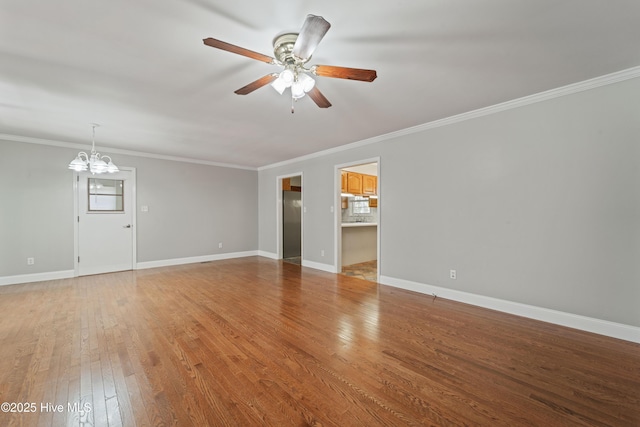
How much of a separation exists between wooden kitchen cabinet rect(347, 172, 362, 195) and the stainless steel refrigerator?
179 cm

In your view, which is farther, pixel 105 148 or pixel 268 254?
pixel 268 254

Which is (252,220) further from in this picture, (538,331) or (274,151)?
(538,331)

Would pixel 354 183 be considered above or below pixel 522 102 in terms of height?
below

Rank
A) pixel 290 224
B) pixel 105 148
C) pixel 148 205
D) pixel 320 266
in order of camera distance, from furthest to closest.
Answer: pixel 290 224
pixel 148 205
pixel 320 266
pixel 105 148

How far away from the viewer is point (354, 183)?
603cm

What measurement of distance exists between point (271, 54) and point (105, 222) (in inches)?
202

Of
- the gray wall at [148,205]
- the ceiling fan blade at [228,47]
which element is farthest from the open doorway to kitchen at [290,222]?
the ceiling fan blade at [228,47]

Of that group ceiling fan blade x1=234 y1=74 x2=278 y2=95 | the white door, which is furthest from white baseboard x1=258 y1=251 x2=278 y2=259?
ceiling fan blade x1=234 y1=74 x2=278 y2=95

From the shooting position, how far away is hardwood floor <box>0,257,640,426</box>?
1.58 metres

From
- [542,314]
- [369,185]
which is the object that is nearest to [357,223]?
[369,185]

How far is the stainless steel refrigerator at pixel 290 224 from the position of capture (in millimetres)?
6840

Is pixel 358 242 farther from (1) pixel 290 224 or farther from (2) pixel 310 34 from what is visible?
(2) pixel 310 34

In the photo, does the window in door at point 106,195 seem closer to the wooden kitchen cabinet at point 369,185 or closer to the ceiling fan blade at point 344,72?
the wooden kitchen cabinet at point 369,185

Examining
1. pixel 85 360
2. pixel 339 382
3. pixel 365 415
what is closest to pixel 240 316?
pixel 85 360
